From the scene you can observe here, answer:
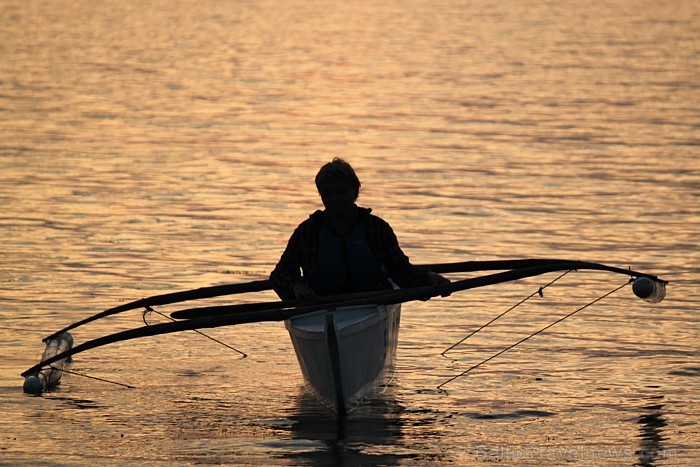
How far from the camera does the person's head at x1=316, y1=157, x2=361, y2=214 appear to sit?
13.6 meters

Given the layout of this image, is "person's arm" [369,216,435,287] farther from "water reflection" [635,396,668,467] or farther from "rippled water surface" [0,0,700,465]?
"water reflection" [635,396,668,467]

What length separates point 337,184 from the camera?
44.7 ft

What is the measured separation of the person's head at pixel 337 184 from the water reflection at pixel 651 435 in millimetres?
3050

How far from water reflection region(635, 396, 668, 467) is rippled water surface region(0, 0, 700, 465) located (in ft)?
0.12

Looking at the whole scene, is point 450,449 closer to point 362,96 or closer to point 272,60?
point 362,96

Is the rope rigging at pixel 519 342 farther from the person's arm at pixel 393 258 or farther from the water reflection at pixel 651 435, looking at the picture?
the water reflection at pixel 651 435

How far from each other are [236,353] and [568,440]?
14.6 feet

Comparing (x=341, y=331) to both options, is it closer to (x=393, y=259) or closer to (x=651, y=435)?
(x=393, y=259)

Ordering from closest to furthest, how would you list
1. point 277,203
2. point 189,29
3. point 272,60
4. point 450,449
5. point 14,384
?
point 450,449
point 14,384
point 277,203
point 272,60
point 189,29

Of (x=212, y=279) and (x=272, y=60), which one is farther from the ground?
(x=272, y=60)

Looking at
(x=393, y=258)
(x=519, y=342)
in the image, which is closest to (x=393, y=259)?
(x=393, y=258)

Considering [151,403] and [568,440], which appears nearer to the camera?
[568,440]

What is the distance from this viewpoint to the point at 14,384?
1477 cm

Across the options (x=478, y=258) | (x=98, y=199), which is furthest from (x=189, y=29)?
(x=478, y=258)
